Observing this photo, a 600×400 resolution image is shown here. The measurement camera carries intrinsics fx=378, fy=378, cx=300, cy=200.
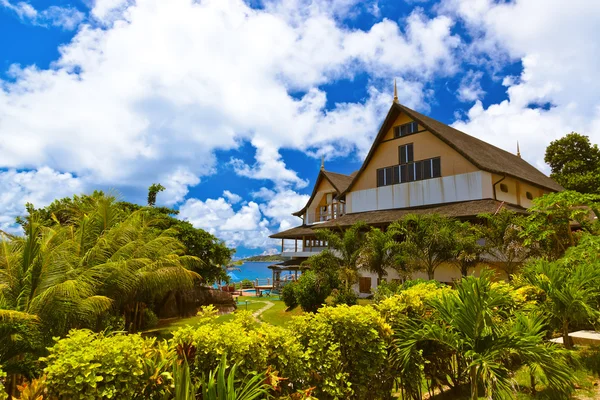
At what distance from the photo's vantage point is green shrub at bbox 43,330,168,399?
9.61 ft

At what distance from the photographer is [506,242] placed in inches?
685

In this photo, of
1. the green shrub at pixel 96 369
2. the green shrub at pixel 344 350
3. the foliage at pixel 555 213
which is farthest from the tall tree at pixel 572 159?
the green shrub at pixel 96 369

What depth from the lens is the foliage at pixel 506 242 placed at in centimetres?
1705

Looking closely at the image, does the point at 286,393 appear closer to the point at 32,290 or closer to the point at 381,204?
the point at 32,290

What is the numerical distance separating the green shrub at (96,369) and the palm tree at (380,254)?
17.2 meters

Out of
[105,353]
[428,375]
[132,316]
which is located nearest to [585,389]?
[428,375]

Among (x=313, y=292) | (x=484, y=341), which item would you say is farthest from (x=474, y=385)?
(x=313, y=292)

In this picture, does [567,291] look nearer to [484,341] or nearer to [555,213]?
[484,341]

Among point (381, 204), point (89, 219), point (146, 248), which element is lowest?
point (146, 248)

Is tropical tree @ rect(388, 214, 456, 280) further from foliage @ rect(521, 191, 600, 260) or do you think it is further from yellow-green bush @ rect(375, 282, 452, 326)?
yellow-green bush @ rect(375, 282, 452, 326)

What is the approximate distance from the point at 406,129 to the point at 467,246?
439 inches

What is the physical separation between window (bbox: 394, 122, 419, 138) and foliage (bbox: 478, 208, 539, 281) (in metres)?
9.59

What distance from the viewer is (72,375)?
2.94m

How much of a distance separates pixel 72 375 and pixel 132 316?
15.5 meters
